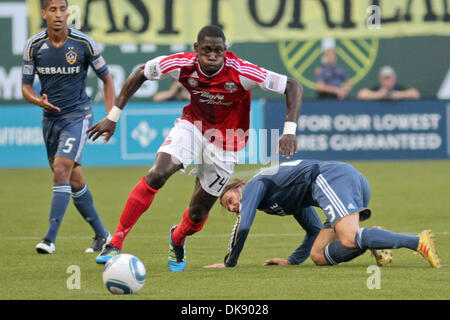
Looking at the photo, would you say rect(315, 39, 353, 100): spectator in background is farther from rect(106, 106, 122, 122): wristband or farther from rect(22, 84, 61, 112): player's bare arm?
rect(106, 106, 122, 122): wristband

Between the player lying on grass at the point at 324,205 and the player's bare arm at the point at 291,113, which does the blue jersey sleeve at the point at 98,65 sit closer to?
the player lying on grass at the point at 324,205

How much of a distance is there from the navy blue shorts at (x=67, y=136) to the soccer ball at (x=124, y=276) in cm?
293

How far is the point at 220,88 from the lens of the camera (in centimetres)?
778

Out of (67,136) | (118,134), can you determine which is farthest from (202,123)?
(118,134)

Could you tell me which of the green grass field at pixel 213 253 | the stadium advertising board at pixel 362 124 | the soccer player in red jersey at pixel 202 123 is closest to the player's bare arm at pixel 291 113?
the soccer player in red jersey at pixel 202 123

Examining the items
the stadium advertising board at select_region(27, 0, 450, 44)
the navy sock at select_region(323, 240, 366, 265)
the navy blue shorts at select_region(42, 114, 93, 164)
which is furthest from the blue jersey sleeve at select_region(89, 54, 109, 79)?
the stadium advertising board at select_region(27, 0, 450, 44)

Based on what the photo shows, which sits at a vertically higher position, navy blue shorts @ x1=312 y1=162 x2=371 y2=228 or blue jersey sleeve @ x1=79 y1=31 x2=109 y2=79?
blue jersey sleeve @ x1=79 y1=31 x2=109 y2=79

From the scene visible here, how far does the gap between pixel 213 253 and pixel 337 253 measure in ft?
5.26

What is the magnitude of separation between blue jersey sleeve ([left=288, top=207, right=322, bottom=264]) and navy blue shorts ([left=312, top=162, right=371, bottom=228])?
35cm

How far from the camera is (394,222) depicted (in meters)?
11.3

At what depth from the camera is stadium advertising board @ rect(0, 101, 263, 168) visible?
20.4 metres

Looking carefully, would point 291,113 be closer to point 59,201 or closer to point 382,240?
point 382,240

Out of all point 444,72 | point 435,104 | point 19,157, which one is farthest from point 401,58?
point 19,157
